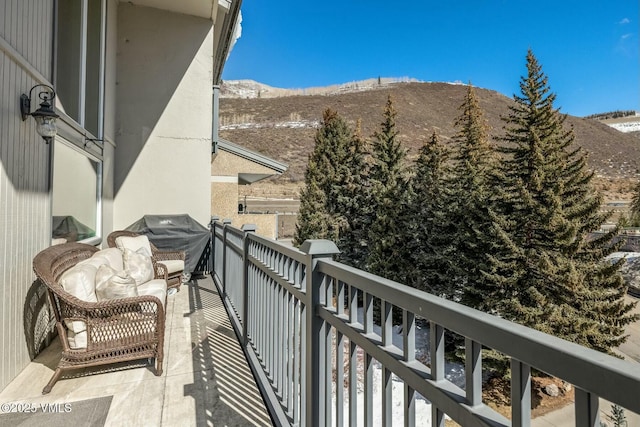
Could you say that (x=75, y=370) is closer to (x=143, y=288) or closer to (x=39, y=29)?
(x=143, y=288)


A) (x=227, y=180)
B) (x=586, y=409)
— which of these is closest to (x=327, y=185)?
(x=227, y=180)

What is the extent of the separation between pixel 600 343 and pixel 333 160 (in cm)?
1426

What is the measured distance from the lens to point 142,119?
704cm

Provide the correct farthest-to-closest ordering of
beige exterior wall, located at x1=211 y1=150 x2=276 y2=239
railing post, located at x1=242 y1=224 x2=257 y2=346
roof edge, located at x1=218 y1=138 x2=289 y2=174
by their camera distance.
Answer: beige exterior wall, located at x1=211 y1=150 x2=276 y2=239 → roof edge, located at x1=218 y1=138 x2=289 y2=174 → railing post, located at x1=242 y1=224 x2=257 y2=346

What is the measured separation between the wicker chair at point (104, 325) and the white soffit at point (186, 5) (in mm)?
5733

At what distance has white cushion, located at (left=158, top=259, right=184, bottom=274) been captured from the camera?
536 centimetres

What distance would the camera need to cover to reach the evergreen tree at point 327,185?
1839 centimetres

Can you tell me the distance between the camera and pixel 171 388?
2695 mm

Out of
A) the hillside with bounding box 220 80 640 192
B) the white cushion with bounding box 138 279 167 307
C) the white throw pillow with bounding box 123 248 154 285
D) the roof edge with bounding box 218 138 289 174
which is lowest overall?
the white cushion with bounding box 138 279 167 307

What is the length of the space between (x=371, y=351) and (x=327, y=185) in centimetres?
1878

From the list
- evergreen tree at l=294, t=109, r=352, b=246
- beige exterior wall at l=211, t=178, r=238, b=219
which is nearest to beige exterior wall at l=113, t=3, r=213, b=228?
beige exterior wall at l=211, t=178, r=238, b=219

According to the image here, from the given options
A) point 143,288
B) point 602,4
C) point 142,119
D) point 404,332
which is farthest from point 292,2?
point 404,332

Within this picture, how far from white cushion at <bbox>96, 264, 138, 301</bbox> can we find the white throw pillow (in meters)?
1.19

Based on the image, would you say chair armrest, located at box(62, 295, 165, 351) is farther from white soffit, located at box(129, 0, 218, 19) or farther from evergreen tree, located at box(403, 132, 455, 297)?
evergreen tree, located at box(403, 132, 455, 297)
